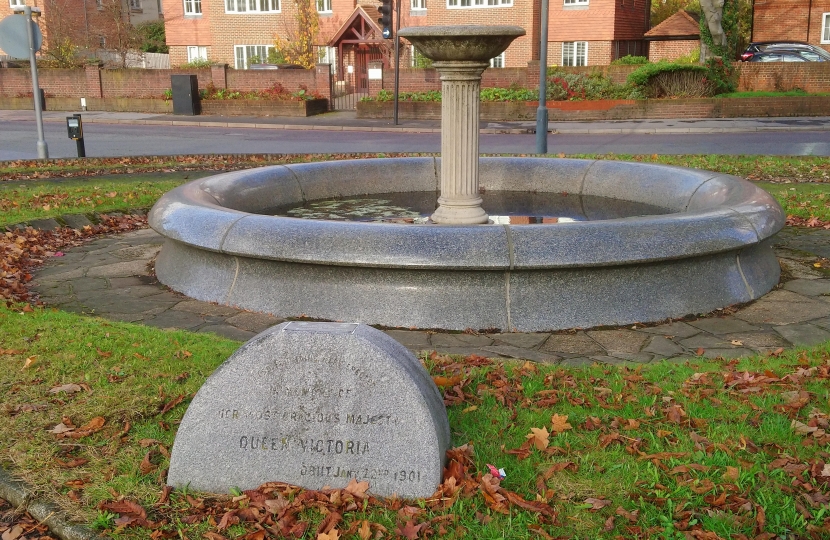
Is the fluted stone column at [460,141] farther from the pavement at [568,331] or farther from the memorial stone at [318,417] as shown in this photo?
the memorial stone at [318,417]

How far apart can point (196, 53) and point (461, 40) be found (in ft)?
137

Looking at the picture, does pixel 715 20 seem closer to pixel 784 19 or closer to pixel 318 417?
pixel 784 19

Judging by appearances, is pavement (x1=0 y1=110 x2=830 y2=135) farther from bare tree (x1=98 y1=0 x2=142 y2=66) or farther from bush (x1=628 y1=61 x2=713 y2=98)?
bare tree (x1=98 y1=0 x2=142 y2=66)

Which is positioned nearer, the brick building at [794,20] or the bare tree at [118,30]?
the brick building at [794,20]

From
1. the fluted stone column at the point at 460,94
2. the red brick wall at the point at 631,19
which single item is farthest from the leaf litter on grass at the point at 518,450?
the red brick wall at the point at 631,19

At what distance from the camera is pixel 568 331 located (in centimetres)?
630

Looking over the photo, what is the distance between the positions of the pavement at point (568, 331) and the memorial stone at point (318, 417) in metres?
2.16

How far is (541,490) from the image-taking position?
12.5 feet

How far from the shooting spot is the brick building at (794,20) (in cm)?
3719

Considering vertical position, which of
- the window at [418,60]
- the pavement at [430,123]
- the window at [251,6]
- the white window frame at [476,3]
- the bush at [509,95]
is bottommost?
the pavement at [430,123]

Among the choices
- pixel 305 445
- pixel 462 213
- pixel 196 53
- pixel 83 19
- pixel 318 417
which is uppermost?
pixel 83 19

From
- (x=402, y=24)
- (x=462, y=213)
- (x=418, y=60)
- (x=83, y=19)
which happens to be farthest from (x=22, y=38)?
(x=83, y=19)

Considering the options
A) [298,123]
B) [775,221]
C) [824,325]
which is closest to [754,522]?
[824,325]

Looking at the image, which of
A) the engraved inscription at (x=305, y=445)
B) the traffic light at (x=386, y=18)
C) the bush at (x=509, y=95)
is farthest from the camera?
the bush at (x=509, y=95)
